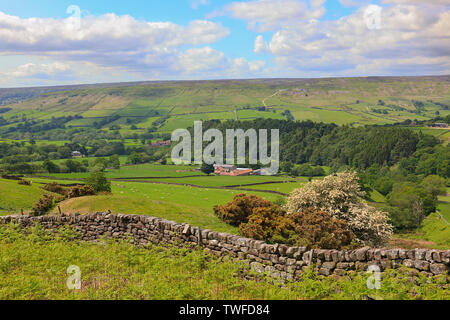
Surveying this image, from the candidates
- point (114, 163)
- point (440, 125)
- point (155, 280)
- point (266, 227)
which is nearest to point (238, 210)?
point (266, 227)

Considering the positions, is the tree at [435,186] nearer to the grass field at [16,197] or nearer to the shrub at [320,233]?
the shrub at [320,233]

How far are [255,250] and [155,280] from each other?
3.62 meters

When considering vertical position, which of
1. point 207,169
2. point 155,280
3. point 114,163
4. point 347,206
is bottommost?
point 207,169

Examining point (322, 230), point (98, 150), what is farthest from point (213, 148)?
point (322, 230)

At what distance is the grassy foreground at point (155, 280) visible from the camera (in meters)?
9.04

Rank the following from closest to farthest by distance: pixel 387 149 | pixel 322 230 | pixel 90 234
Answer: pixel 90 234, pixel 322 230, pixel 387 149

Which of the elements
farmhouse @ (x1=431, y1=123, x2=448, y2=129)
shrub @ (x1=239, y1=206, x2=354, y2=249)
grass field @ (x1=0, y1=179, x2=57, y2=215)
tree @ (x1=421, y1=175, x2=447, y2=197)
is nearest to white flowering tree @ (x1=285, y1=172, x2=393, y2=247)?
shrub @ (x1=239, y1=206, x2=354, y2=249)

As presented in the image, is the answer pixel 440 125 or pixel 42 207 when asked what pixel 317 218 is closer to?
pixel 42 207

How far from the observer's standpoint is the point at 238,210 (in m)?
25.7

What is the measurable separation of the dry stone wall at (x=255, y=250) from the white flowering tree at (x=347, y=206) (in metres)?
16.5

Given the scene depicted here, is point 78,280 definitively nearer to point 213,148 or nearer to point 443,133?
point 213,148

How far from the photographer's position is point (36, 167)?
325 feet
